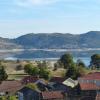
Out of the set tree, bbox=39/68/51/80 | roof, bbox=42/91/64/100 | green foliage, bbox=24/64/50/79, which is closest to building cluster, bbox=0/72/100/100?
roof, bbox=42/91/64/100

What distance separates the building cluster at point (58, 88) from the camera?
132ft

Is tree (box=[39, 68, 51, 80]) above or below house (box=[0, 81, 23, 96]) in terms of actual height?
above

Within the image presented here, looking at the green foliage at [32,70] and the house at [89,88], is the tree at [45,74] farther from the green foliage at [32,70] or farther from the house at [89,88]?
the house at [89,88]

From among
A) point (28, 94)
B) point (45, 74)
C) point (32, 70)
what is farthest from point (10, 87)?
point (32, 70)

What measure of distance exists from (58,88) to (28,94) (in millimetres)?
4561

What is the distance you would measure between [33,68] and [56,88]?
12.9m

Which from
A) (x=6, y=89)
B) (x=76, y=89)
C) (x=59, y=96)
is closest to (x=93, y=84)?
(x=76, y=89)

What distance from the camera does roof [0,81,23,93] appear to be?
1839 inches

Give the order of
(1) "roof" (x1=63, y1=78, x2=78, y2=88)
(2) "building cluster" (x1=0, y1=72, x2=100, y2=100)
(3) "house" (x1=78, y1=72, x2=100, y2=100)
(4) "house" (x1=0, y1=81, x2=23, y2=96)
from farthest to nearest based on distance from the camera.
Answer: (4) "house" (x1=0, y1=81, x2=23, y2=96)
(1) "roof" (x1=63, y1=78, x2=78, y2=88)
(3) "house" (x1=78, y1=72, x2=100, y2=100)
(2) "building cluster" (x1=0, y1=72, x2=100, y2=100)

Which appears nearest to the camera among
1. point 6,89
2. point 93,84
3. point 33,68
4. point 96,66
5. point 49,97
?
point 49,97

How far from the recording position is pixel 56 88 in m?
45.8

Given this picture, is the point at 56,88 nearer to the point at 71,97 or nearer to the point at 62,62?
the point at 71,97

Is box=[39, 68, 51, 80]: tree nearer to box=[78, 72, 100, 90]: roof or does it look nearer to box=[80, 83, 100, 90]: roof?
box=[78, 72, 100, 90]: roof

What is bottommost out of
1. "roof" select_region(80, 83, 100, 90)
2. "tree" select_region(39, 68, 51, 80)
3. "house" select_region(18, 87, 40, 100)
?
"house" select_region(18, 87, 40, 100)
